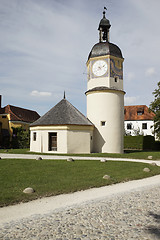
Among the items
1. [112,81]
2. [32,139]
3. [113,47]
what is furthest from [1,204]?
[113,47]

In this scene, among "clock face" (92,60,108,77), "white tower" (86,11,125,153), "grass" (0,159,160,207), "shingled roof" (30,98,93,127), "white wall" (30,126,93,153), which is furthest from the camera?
"clock face" (92,60,108,77)

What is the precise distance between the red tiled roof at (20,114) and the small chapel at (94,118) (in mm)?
16307

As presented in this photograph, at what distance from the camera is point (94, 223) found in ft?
Answer: 16.6

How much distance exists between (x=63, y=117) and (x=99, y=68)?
7143 millimetres

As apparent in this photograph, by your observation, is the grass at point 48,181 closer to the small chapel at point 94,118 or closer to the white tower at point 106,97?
the small chapel at point 94,118

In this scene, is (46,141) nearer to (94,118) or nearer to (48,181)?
(94,118)

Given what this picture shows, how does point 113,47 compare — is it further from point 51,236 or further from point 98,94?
point 51,236

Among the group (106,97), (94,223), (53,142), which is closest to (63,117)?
(53,142)

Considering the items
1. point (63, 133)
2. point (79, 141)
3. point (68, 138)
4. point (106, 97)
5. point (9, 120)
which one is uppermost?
point (106, 97)

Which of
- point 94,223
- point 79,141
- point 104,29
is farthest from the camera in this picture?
point 104,29

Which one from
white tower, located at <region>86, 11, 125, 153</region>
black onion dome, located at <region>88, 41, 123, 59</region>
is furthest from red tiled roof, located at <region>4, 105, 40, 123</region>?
black onion dome, located at <region>88, 41, 123, 59</region>

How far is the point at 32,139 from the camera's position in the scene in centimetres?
2430

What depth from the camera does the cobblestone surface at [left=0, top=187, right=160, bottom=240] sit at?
4406 mm

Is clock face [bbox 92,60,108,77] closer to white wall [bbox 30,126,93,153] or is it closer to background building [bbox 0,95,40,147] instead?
white wall [bbox 30,126,93,153]
